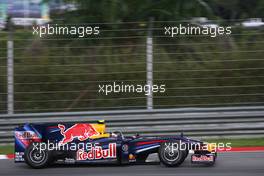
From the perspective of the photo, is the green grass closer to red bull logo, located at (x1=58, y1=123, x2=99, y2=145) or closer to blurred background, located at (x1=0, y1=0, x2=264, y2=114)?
blurred background, located at (x1=0, y1=0, x2=264, y2=114)

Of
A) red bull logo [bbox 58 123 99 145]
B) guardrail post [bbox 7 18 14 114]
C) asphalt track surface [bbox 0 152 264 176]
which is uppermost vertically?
guardrail post [bbox 7 18 14 114]

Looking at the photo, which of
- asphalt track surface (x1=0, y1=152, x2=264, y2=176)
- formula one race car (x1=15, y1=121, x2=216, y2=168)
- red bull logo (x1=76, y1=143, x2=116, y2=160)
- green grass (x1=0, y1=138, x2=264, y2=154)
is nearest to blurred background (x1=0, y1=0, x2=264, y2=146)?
green grass (x1=0, y1=138, x2=264, y2=154)

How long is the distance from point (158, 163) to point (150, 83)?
2.91 meters

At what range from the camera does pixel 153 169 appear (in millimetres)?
8062

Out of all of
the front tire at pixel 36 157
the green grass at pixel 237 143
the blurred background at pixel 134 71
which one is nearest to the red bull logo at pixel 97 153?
the front tire at pixel 36 157

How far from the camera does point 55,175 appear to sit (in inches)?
312

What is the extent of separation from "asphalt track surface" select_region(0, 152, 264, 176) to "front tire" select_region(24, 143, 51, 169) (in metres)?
0.09

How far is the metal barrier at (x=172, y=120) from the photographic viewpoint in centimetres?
1073

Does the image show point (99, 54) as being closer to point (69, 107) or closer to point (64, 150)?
point (69, 107)

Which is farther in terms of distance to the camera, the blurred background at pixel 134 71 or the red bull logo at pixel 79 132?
the blurred background at pixel 134 71

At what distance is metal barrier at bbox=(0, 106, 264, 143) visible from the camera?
10.7 metres

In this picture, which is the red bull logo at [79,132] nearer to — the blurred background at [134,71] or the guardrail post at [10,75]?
the blurred background at [134,71]

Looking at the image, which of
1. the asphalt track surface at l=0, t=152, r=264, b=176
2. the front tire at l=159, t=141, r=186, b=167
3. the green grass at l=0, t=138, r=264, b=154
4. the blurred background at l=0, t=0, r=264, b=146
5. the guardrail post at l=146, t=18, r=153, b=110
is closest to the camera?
the asphalt track surface at l=0, t=152, r=264, b=176

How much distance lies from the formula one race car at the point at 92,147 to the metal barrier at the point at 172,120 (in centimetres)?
247
